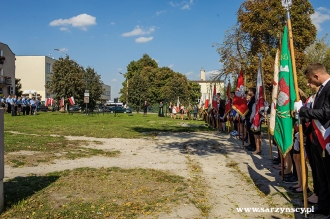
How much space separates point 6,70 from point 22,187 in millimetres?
64932

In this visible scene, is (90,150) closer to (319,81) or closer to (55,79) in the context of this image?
(319,81)

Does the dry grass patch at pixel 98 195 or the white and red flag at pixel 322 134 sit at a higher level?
the white and red flag at pixel 322 134

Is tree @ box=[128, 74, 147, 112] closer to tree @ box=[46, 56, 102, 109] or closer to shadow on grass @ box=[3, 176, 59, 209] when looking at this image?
tree @ box=[46, 56, 102, 109]

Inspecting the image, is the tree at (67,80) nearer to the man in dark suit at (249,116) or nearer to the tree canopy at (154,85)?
the tree canopy at (154,85)

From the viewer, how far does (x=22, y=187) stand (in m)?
6.28

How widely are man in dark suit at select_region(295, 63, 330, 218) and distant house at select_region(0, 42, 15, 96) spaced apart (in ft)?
207

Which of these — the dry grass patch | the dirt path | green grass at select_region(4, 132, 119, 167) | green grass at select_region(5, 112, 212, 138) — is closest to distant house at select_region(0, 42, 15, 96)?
green grass at select_region(5, 112, 212, 138)

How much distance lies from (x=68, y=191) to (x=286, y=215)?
3.66 m

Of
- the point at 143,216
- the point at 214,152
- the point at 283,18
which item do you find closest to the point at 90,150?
the point at 214,152

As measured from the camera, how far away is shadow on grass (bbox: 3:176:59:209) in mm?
5572

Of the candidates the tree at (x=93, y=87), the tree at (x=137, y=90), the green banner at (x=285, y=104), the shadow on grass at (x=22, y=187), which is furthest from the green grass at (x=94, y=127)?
the tree at (x=137, y=90)

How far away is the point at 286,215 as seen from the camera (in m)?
5.11

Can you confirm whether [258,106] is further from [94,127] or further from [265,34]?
[265,34]

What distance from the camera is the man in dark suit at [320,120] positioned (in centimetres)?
466
